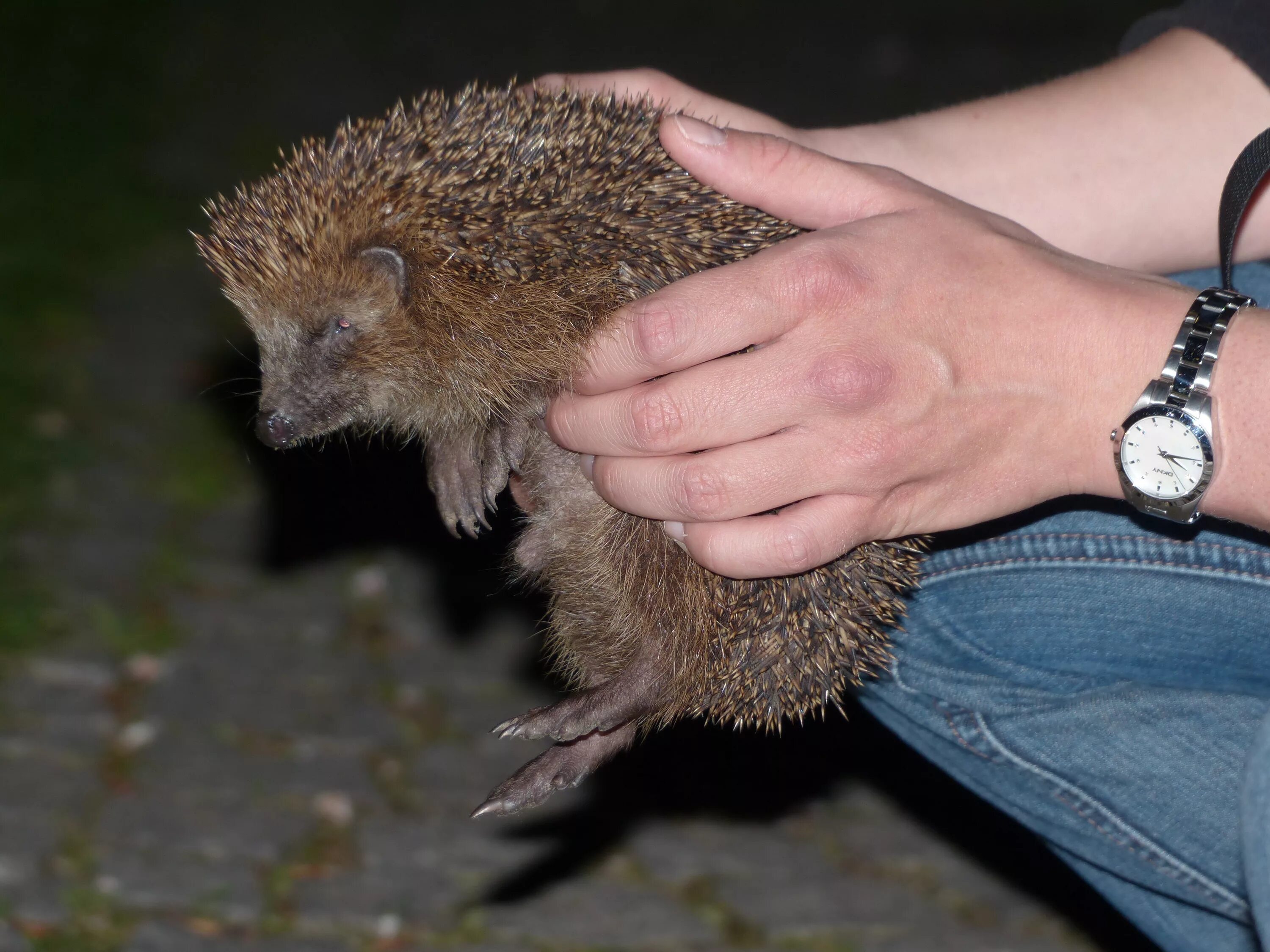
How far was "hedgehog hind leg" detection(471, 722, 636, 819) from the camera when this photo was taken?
7.79 ft

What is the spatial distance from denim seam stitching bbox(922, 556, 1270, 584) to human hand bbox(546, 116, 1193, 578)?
0.20m

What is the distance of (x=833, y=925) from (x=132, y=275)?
4804 millimetres

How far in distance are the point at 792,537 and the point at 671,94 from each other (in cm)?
110

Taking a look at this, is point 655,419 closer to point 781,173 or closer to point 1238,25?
point 781,173

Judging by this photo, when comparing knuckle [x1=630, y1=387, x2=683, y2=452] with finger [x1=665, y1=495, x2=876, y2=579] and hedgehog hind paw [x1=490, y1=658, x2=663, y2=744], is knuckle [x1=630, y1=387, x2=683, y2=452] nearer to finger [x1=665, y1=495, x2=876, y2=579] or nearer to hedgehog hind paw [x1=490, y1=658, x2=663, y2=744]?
finger [x1=665, y1=495, x2=876, y2=579]

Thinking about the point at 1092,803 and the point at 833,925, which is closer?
the point at 1092,803

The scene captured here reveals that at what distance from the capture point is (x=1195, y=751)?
2217 millimetres

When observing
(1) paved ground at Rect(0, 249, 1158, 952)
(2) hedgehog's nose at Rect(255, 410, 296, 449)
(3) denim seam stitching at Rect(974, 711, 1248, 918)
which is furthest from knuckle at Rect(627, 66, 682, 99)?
(1) paved ground at Rect(0, 249, 1158, 952)

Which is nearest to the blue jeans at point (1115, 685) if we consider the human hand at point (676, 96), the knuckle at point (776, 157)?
the knuckle at point (776, 157)

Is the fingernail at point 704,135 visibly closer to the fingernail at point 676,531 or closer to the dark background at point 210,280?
the fingernail at point 676,531

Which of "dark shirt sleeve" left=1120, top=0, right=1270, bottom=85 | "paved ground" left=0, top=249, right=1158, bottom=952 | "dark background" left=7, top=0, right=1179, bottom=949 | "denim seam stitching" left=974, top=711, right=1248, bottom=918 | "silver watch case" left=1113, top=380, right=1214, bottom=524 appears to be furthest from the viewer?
"dark background" left=7, top=0, right=1179, bottom=949

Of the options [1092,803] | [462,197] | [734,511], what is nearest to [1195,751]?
[1092,803]

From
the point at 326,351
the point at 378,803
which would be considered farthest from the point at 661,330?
the point at 378,803

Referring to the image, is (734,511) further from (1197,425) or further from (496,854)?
(496,854)
